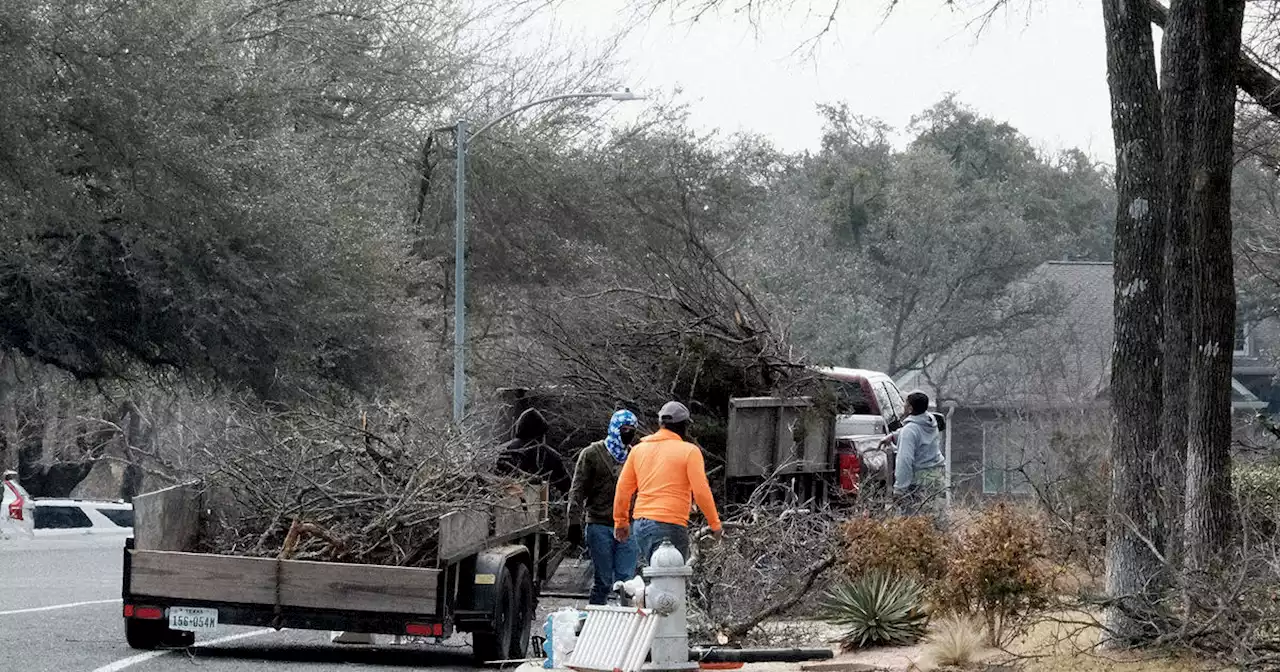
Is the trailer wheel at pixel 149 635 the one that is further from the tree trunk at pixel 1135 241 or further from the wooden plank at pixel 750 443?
the tree trunk at pixel 1135 241

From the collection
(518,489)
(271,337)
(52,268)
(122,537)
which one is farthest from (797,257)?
(518,489)

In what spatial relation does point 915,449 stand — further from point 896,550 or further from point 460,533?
point 460,533

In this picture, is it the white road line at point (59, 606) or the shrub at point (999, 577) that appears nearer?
the shrub at point (999, 577)

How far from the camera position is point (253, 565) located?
39.0 ft

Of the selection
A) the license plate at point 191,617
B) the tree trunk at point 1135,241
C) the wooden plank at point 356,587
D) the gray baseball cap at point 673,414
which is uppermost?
the tree trunk at point 1135,241

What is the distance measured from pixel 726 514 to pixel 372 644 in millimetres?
3453

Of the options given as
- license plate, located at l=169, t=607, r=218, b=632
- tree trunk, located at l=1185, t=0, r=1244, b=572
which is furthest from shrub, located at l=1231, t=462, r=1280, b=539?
license plate, located at l=169, t=607, r=218, b=632

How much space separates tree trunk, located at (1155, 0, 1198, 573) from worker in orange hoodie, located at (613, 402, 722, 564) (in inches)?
107

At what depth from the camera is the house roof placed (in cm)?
4725

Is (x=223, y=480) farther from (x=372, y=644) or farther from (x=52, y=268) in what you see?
(x=52, y=268)

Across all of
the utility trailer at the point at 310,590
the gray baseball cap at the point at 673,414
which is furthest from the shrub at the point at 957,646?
the utility trailer at the point at 310,590

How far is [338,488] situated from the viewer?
41.5 ft

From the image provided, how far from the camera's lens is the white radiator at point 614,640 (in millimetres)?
9680

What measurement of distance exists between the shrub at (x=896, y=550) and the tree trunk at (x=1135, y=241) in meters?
1.48
